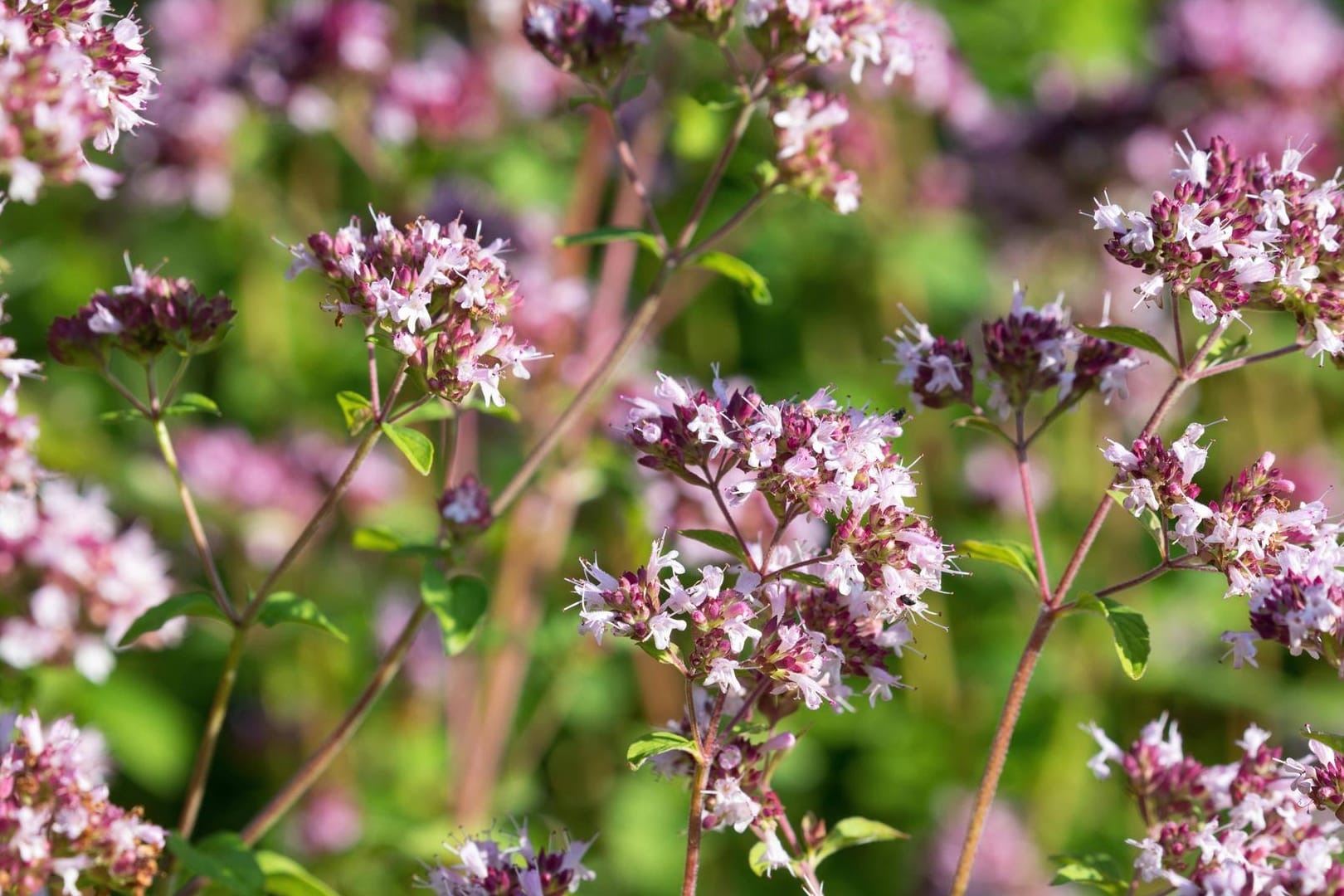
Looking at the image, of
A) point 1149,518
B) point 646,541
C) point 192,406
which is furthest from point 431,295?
point 646,541

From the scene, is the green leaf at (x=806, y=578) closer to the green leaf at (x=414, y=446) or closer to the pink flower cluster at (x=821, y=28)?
the green leaf at (x=414, y=446)

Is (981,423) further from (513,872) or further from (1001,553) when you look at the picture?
(513,872)

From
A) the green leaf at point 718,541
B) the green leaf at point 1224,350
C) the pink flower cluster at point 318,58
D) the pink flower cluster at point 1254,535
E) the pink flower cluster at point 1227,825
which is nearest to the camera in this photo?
the pink flower cluster at point 1227,825

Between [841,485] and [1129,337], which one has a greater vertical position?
[1129,337]

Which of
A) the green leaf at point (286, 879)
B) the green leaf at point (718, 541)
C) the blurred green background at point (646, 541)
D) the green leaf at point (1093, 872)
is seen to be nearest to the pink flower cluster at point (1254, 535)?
the green leaf at point (1093, 872)

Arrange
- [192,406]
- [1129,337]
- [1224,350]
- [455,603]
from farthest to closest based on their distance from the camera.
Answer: [455,603] < [192,406] < [1224,350] < [1129,337]

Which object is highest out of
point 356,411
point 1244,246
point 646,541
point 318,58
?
Answer: point 318,58

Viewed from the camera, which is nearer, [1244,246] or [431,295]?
[1244,246]

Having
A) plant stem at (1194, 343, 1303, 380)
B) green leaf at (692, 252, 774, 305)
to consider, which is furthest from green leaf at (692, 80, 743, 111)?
plant stem at (1194, 343, 1303, 380)
